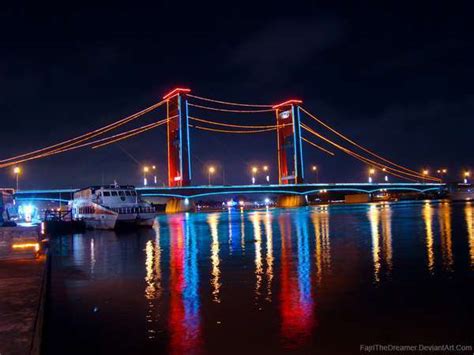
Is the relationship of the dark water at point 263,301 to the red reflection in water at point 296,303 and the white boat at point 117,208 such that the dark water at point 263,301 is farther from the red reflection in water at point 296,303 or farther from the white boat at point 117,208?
the white boat at point 117,208

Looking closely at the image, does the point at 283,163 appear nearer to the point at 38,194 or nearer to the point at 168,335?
the point at 38,194

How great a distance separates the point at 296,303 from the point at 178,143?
74631 mm

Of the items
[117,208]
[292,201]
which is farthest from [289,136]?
[117,208]

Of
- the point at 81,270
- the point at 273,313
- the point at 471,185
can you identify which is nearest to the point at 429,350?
the point at 273,313

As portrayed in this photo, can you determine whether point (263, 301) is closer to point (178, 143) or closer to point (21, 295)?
point (21, 295)

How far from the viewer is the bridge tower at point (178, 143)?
8419cm

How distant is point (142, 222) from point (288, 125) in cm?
7021

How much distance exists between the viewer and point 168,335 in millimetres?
8781

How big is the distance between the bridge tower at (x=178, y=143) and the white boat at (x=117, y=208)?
42.1 metres

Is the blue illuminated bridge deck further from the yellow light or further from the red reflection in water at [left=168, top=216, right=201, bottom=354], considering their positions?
the red reflection in water at [left=168, top=216, right=201, bottom=354]

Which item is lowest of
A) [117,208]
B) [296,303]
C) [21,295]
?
[296,303]

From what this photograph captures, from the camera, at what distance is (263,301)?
36.4 ft

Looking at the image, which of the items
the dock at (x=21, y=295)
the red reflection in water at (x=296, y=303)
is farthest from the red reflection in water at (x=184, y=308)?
the dock at (x=21, y=295)

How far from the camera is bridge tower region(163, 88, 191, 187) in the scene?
84188 mm
